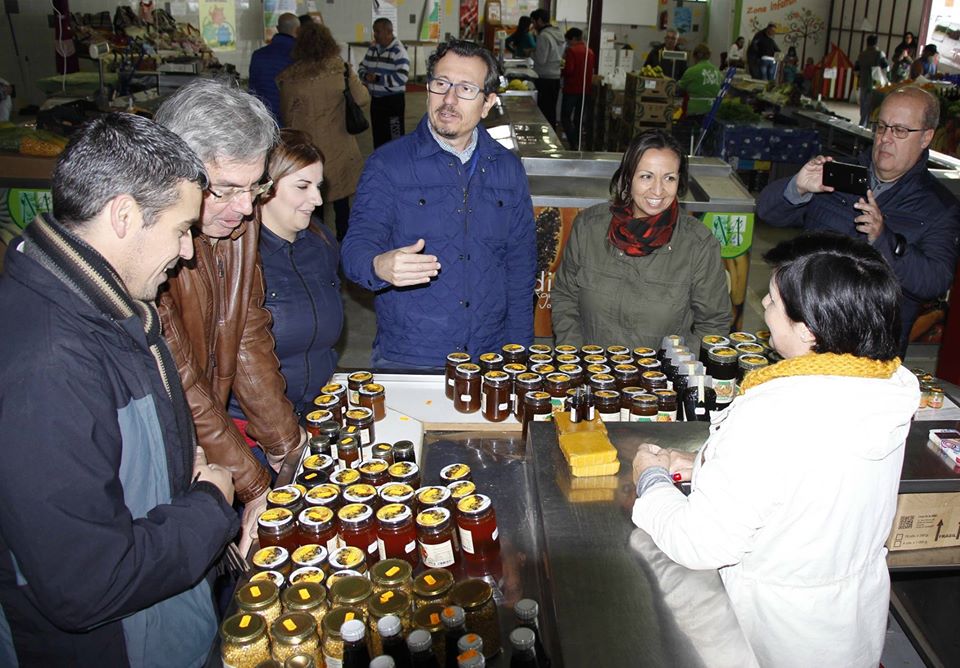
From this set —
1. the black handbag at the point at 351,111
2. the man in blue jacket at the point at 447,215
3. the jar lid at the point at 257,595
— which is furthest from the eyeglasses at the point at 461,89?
the black handbag at the point at 351,111

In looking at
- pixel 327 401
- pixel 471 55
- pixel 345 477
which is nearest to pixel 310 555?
pixel 345 477

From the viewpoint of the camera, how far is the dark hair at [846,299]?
4.98ft

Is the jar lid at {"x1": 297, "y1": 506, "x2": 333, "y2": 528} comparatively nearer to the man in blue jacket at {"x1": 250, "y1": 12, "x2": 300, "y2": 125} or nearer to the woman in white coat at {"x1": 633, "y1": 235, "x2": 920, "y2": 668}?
the woman in white coat at {"x1": 633, "y1": 235, "x2": 920, "y2": 668}

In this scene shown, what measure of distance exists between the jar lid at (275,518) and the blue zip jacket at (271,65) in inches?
236

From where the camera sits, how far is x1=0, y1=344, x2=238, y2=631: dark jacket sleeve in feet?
4.21

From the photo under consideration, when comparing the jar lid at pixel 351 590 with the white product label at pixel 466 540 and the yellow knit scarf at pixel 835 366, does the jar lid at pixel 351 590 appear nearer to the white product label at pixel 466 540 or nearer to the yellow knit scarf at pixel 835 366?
the white product label at pixel 466 540

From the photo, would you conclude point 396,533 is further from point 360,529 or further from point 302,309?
point 302,309

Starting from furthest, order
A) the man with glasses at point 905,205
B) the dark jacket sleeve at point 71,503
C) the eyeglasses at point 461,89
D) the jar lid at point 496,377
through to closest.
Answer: the man with glasses at point 905,205 < the eyeglasses at point 461,89 < the jar lid at point 496,377 < the dark jacket sleeve at point 71,503

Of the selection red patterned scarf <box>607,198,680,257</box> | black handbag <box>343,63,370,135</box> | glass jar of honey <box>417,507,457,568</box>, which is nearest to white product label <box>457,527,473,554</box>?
glass jar of honey <box>417,507,457,568</box>

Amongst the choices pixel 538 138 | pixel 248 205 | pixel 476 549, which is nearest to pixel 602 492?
pixel 476 549

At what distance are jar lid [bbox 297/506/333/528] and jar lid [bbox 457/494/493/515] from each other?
0.30 meters

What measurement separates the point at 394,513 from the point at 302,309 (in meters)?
1.08

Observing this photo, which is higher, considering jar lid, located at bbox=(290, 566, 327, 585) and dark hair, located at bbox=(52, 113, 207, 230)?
dark hair, located at bbox=(52, 113, 207, 230)

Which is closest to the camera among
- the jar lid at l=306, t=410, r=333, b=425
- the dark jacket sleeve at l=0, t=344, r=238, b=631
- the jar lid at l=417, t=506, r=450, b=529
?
the dark jacket sleeve at l=0, t=344, r=238, b=631
